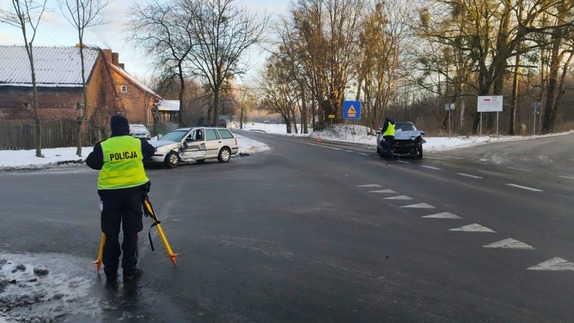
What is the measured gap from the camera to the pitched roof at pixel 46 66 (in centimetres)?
3703

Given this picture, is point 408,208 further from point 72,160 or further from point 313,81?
point 313,81

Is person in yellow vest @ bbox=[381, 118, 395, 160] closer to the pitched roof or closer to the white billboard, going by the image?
the white billboard

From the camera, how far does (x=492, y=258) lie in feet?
18.7

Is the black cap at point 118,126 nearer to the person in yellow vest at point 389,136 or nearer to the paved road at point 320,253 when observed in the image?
the paved road at point 320,253

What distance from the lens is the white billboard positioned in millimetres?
33344

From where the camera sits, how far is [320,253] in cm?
592

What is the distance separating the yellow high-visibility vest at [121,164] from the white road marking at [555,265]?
4662mm

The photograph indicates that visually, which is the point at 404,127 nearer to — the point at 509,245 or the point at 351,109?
the point at 509,245

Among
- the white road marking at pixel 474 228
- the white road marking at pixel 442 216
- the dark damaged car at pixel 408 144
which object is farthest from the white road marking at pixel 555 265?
the dark damaged car at pixel 408 144

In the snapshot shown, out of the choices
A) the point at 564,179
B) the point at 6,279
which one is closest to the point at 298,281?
the point at 6,279

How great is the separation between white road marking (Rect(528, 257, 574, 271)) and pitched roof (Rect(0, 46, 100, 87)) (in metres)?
38.9

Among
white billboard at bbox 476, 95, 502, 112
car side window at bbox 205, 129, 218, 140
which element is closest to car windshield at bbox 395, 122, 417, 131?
car side window at bbox 205, 129, 218, 140

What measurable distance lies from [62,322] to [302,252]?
2958 mm

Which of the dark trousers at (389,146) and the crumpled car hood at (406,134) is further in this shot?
the crumpled car hood at (406,134)
